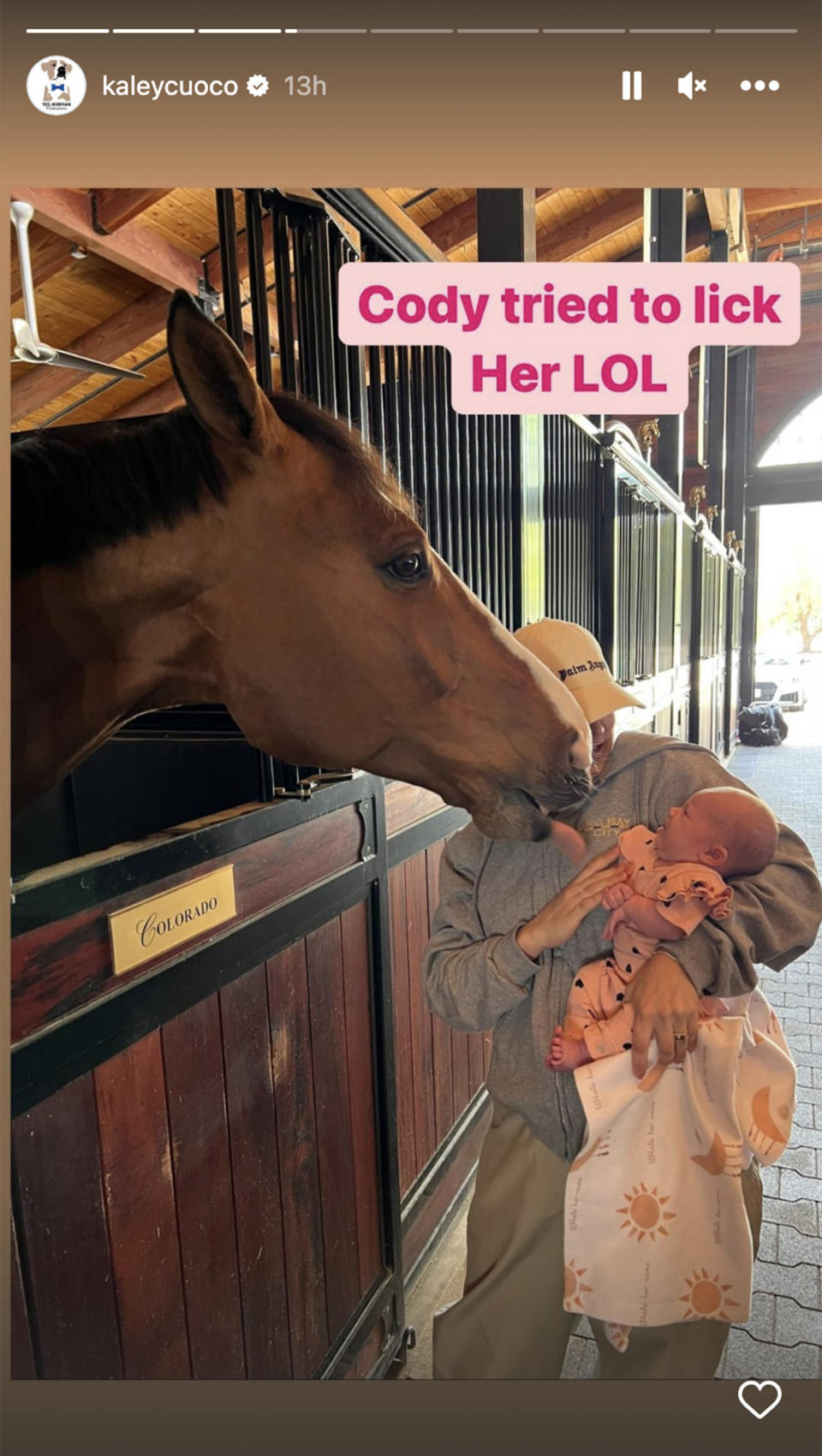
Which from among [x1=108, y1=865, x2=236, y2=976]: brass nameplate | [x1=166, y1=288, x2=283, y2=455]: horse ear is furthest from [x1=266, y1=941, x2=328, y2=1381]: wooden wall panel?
[x1=166, y1=288, x2=283, y2=455]: horse ear

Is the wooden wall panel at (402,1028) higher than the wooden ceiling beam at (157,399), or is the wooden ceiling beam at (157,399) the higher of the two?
the wooden ceiling beam at (157,399)

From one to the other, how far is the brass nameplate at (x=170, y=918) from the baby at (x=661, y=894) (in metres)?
0.37

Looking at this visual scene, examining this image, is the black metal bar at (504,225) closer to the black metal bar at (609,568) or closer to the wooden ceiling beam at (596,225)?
the wooden ceiling beam at (596,225)

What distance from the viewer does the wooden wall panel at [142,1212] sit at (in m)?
0.69

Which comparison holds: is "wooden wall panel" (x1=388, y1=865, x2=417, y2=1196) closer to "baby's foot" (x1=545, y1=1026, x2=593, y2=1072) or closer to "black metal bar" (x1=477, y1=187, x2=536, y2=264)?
"baby's foot" (x1=545, y1=1026, x2=593, y2=1072)

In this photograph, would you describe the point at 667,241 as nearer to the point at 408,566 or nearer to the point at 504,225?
the point at 504,225

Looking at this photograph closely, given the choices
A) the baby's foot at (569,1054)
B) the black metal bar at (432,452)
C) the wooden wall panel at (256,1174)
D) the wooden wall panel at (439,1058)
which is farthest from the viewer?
the wooden wall panel at (439,1058)

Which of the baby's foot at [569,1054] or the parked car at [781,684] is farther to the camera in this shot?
the parked car at [781,684]

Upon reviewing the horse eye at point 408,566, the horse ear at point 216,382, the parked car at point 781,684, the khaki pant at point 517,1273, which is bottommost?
the khaki pant at point 517,1273

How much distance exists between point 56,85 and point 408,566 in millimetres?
444

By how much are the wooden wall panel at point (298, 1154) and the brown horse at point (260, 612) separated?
0.39 m

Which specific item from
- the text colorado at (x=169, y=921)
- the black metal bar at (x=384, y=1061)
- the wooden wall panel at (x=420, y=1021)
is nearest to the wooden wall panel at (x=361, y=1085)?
the black metal bar at (x=384, y=1061)

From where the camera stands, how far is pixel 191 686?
0.67m

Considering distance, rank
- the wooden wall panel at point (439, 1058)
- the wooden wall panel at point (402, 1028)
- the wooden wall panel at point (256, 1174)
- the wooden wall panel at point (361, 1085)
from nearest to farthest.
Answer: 1. the wooden wall panel at point (256, 1174)
2. the wooden wall panel at point (361, 1085)
3. the wooden wall panel at point (402, 1028)
4. the wooden wall panel at point (439, 1058)
